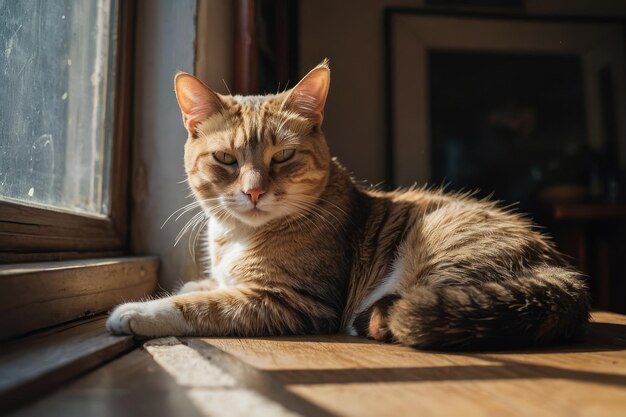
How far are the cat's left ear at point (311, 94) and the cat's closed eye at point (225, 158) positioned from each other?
28 cm

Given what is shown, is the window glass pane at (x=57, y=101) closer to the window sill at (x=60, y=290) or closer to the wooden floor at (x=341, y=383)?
the window sill at (x=60, y=290)

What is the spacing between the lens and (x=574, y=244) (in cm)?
340

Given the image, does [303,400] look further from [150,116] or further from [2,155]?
[150,116]

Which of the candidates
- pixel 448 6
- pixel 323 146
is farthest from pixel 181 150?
pixel 448 6

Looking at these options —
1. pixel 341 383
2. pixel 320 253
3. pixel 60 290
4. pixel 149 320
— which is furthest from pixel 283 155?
pixel 341 383

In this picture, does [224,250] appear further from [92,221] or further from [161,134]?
[161,134]

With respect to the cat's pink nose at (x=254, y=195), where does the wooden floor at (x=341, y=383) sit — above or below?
below

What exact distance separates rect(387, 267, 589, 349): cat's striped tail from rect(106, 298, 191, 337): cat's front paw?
0.60m

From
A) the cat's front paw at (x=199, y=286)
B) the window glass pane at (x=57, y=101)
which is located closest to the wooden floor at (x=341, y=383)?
the cat's front paw at (x=199, y=286)

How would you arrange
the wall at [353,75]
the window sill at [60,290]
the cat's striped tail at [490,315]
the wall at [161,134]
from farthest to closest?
the wall at [353,75] → the wall at [161,134] → the cat's striped tail at [490,315] → the window sill at [60,290]

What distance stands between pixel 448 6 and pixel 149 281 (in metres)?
2.94

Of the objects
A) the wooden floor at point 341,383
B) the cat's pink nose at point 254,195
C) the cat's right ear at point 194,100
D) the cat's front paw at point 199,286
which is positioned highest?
the cat's right ear at point 194,100

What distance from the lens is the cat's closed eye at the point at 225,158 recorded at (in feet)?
5.91

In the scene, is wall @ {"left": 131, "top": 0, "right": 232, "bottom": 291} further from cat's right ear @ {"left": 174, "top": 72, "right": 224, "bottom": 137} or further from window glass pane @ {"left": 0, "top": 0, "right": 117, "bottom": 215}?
cat's right ear @ {"left": 174, "top": 72, "right": 224, "bottom": 137}
